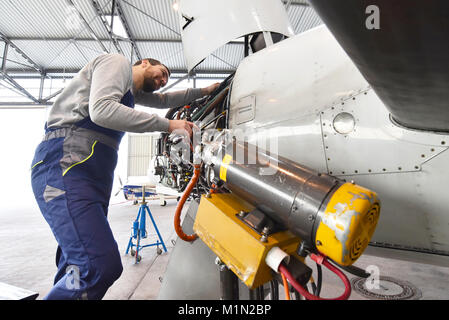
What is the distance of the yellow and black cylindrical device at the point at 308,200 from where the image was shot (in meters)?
0.64

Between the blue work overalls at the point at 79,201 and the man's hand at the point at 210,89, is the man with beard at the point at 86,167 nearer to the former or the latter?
the blue work overalls at the point at 79,201

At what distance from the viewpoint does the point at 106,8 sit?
6883mm

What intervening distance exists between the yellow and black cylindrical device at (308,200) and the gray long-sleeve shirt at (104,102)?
1.77 ft

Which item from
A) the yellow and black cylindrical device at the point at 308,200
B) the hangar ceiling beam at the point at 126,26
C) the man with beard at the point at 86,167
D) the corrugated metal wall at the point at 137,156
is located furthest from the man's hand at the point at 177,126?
the corrugated metal wall at the point at 137,156

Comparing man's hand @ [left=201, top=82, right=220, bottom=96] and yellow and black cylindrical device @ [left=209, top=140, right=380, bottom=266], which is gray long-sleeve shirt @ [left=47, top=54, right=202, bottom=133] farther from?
man's hand @ [left=201, top=82, right=220, bottom=96]

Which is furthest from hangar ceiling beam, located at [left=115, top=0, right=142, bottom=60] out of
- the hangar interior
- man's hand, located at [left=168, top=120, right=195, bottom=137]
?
man's hand, located at [left=168, top=120, right=195, bottom=137]

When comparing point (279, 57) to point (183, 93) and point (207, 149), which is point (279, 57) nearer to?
point (207, 149)

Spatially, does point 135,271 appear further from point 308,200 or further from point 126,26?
point 126,26

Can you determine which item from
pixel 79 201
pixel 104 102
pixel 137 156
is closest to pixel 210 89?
pixel 104 102

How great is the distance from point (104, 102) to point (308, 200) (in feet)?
3.50

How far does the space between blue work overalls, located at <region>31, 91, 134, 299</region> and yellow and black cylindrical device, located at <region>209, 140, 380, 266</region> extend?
29.3 inches

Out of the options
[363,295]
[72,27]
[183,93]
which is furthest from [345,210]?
[72,27]

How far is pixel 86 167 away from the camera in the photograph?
1323 mm
